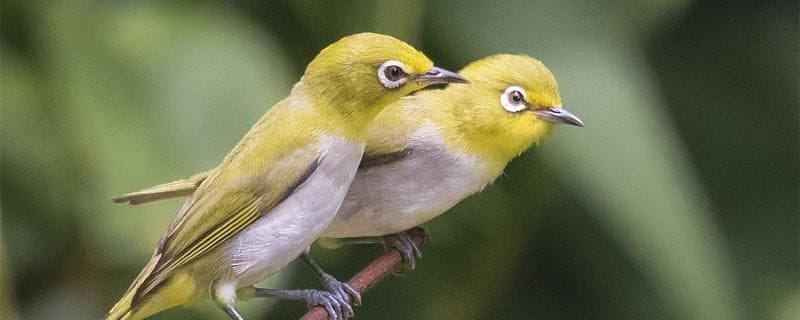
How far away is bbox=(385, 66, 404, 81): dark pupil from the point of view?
2.75ft

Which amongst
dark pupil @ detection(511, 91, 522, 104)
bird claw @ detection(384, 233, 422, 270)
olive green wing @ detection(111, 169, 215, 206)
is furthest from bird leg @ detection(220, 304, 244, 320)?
dark pupil @ detection(511, 91, 522, 104)

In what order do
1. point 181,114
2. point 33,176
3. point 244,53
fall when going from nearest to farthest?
point 181,114 → point 244,53 → point 33,176

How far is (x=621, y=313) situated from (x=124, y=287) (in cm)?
91

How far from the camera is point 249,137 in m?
0.90

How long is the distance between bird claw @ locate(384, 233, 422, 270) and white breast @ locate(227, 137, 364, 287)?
184mm

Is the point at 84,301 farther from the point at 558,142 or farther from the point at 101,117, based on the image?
the point at 558,142

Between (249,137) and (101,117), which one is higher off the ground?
(249,137)

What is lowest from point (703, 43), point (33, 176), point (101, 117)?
point (33, 176)

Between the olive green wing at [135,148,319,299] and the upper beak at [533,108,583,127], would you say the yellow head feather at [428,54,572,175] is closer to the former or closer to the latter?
the upper beak at [533,108,583,127]

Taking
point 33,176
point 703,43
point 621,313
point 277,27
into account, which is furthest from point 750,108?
point 33,176

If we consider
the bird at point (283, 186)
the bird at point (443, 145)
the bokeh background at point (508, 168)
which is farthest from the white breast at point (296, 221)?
the bokeh background at point (508, 168)

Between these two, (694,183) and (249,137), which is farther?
(694,183)

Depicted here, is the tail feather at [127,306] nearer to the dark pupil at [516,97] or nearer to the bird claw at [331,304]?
the bird claw at [331,304]

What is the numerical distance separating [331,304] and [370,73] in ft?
0.66
